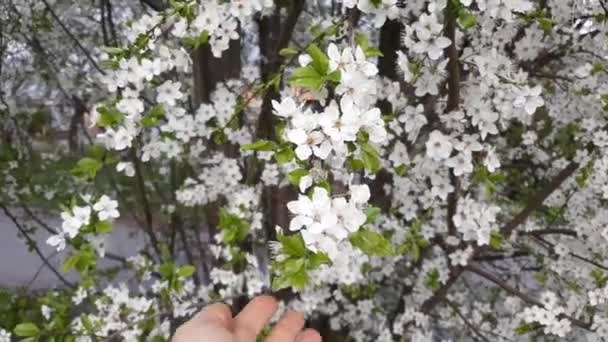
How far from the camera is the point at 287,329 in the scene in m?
1.22

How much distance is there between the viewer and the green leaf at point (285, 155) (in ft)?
3.29

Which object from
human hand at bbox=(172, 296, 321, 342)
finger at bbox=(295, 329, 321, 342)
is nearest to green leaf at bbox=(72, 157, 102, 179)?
human hand at bbox=(172, 296, 321, 342)

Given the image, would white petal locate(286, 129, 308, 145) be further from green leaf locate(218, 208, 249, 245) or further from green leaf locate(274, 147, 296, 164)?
green leaf locate(218, 208, 249, 245)

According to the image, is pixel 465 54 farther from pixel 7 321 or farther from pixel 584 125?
pixel 7 321

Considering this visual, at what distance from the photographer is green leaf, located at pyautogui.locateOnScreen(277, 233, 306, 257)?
0.99 metres

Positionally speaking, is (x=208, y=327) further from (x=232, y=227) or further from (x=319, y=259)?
(x=232, y=227)

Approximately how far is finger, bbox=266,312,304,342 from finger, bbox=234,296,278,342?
0.08 feet

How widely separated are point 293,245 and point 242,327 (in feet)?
0.88

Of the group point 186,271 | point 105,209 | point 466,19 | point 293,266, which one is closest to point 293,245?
point 293,266

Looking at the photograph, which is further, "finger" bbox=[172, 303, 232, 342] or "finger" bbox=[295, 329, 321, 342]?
"finger" bbox=[295, 329, 321, 342]

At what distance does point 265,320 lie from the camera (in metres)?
1.21

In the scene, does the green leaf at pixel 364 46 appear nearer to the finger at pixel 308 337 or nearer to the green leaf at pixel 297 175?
the green leaf at pixel 297 175

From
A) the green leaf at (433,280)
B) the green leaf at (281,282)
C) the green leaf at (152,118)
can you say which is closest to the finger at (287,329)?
the green leaf at (281,282)

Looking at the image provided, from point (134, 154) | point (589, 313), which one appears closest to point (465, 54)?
point (589, 313)
